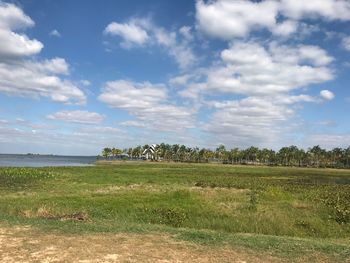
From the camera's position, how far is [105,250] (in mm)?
13117

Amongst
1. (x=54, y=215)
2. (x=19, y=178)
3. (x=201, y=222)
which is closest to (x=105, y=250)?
(x=54, y=215)

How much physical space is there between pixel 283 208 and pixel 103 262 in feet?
62.0

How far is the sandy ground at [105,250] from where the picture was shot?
1227 cm

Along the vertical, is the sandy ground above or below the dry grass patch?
below

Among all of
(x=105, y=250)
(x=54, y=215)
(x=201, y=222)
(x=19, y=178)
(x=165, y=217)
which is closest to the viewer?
(x=105, y=250)

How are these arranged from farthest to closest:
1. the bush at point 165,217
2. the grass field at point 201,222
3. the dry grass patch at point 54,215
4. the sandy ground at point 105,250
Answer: the bush at point 165,217
the dry grass patch at point 54,215
the grass field at point 201,222
the sandy ground at point 105,250

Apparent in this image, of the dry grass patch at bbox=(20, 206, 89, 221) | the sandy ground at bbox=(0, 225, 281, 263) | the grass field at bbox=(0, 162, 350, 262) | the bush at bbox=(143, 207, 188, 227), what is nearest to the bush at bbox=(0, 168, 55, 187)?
the grass field at bbox=(0, 162, 350, 262)

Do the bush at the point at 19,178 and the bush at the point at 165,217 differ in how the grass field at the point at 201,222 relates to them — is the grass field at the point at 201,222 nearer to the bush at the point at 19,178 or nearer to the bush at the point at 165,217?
the bush at the point at 165,217

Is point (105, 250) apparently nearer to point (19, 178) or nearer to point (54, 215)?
point (54, 215)

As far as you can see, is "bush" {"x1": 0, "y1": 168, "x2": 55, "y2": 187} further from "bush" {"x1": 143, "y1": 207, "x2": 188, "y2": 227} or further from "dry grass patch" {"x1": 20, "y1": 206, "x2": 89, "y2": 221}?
"bush" {"x1": 143, "y1": 207, "x2": 188, "y2": 227}

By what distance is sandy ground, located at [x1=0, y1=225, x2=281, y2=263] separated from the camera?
12266 mm

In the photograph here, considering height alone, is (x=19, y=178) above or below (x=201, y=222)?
above

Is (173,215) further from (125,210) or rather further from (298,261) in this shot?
(298,261)

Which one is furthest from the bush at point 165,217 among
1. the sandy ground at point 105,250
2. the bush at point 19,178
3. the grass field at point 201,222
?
the bush at point 19,178
